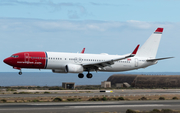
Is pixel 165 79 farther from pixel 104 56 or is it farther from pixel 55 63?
pixel 55 63

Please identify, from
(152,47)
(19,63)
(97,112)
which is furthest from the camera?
(152,47)

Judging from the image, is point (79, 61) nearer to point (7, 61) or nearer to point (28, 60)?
point (28, 60)

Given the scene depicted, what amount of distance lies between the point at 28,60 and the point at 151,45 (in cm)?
3091

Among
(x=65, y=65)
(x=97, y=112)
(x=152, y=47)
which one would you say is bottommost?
(x=97, y=112)

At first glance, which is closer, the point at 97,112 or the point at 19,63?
the point at 97,112

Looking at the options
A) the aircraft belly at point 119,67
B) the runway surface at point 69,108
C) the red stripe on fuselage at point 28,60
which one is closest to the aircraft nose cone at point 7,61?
the red stripe on fuselage at point 28,60

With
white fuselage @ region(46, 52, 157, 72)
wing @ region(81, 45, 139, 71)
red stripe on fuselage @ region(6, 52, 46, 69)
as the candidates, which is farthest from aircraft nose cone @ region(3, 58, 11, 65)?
wing @ region(81, 45, 139, 71)

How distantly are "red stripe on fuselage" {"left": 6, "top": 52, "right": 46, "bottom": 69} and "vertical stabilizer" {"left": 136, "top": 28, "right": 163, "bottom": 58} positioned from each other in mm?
24598

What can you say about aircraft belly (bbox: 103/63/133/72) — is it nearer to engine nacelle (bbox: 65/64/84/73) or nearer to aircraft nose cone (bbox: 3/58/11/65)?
engine nacelle (bbox: 65/64/84/73)

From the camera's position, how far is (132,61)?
67.6 m

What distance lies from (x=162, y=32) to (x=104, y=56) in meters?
18.5

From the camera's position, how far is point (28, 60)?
57.1m

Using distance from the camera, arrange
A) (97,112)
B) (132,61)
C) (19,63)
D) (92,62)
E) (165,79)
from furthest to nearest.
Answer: (165,79), (132,61), (92,62), (19,63), (97,112)

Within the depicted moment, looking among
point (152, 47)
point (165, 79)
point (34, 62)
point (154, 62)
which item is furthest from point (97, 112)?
point (165, 79)
